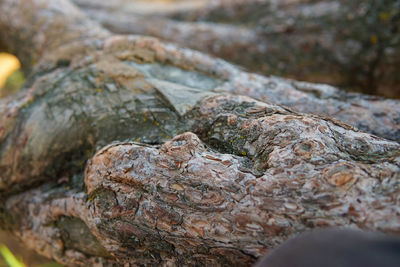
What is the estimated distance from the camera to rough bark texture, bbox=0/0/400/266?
144 cm

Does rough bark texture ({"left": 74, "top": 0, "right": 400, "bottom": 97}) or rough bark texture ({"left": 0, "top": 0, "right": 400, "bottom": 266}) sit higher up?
rough bark texture ({"left": 74, "top": 0, "right": 400, "bottom": 97})

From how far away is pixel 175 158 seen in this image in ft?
5.47

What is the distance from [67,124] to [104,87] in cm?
39

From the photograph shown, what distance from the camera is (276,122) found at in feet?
5.57

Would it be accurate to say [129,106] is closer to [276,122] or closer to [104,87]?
[104,87]

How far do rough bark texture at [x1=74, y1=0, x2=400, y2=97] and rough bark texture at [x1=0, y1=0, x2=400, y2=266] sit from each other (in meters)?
1.87

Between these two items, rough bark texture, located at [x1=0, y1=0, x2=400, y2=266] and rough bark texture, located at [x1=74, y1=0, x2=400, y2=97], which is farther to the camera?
rough bark texture, located at [x1=74, y1=0, x2=400, y2=97]

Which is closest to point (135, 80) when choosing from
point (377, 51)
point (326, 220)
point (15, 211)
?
point (15, 211)

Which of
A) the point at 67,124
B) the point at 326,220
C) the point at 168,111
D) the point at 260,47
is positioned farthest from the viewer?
the point at 260,47

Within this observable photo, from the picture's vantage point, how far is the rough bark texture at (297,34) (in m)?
3.83

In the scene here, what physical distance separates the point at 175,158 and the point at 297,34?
3280mm

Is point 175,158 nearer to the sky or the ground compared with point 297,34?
nearer to the ground

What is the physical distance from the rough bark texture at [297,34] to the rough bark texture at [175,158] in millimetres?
1871

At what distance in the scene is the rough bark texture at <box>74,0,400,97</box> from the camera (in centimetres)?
383
